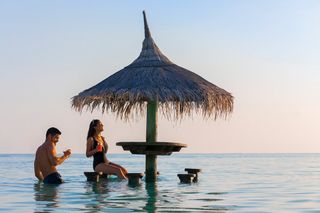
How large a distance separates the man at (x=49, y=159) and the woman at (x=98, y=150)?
91 cm

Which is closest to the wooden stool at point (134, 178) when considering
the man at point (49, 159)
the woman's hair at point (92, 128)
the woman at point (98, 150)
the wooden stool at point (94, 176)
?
the woman at point (98, 150)

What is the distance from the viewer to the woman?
49.4ft

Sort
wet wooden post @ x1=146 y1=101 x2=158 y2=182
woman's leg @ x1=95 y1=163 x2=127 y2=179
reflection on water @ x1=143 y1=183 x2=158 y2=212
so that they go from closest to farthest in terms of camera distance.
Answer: reflection on water @ x1=143 y1=183 x2=158 y2=212
wet wooden post @ x1=146 y1=101 x2=158 y2=182
woman's leg @ x1=95 y1=163 x2=127 y2=179

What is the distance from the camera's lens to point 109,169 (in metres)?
15.4

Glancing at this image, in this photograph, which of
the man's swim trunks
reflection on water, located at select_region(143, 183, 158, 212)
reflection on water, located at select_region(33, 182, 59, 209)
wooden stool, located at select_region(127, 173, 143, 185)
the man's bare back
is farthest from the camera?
wooden stool, located at select_region(127, 173, 143, 185)

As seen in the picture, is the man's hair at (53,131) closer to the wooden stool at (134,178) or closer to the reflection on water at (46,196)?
the reflection on water at (46,196)

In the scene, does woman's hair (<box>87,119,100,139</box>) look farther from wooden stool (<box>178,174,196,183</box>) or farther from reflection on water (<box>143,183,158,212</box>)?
wooden stool (<box>178,174,196,183</box>)

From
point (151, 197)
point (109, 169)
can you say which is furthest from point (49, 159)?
point (151, 197)

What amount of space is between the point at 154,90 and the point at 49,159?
2640 millimetres

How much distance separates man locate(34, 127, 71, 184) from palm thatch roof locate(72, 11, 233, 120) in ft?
4.40

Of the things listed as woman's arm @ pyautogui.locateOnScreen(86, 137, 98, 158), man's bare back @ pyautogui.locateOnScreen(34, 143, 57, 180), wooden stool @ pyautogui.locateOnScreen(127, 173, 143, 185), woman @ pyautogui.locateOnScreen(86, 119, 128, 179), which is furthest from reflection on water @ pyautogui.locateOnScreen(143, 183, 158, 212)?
man's bare back @ pyautogui.locateOnScreen(34, 143, 57, 180)

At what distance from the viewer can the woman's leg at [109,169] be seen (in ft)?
50.2

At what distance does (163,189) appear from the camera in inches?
559

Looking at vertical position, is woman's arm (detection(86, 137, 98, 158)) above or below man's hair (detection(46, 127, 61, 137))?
below
